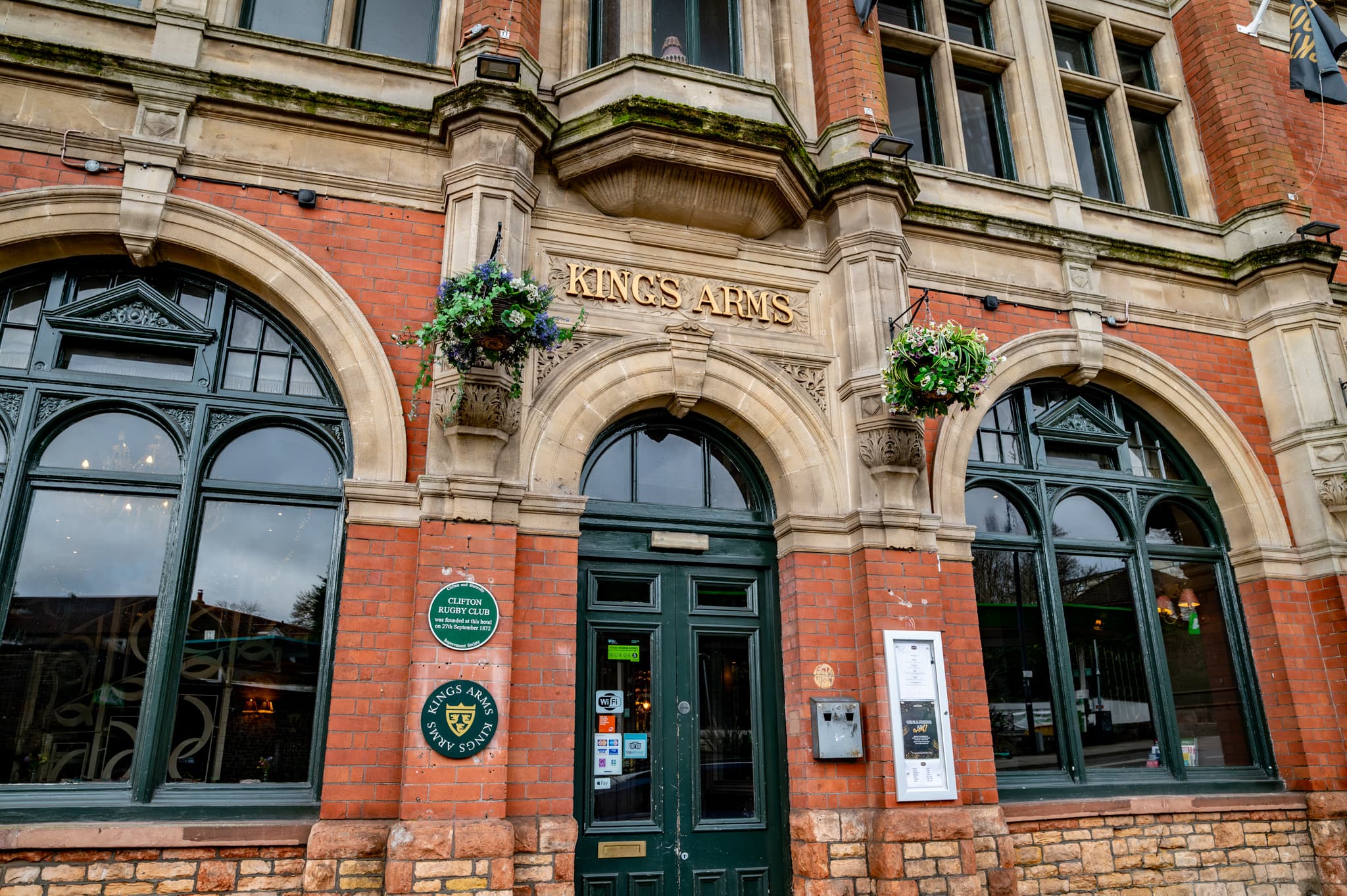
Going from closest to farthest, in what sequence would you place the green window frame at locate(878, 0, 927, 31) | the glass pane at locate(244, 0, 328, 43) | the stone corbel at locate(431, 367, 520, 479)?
1. the stone corbel at locate(431, 367, 520, 479)
2. the glass pane at locate(244, 0, 328, 43)
3. the green window frame at locate(878, 0, 927, 31)

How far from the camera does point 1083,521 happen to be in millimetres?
8328

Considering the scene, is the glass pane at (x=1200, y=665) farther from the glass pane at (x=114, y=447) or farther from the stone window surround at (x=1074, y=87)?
the glass pane at (x=114, y=447)

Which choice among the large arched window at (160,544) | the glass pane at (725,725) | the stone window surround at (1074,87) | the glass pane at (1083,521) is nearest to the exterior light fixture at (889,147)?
the stone window surround at (1074,87)

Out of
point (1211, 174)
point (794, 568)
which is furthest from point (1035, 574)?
point (1211, 174)

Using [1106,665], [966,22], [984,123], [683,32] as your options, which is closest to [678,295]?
→ [683,32]

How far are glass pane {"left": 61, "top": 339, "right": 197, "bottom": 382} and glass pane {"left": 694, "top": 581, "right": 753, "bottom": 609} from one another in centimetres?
412

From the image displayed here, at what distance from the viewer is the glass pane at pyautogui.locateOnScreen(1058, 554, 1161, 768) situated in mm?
7645

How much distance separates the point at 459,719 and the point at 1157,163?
32.1ft

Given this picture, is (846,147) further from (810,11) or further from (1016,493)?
(1016,493)

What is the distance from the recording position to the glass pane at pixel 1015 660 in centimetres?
738

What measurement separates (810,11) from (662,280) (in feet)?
11.7

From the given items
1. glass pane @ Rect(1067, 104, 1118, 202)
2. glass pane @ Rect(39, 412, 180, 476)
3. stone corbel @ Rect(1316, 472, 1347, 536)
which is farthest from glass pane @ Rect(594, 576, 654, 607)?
glass pane @ Rect(1067, 104, 1118, 202)

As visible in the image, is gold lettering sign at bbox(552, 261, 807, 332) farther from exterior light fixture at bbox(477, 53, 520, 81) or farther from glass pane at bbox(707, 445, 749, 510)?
exterior light fixture at bbox(477, 53, 520, 81)

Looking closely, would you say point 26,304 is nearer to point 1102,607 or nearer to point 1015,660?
point 1015,660
